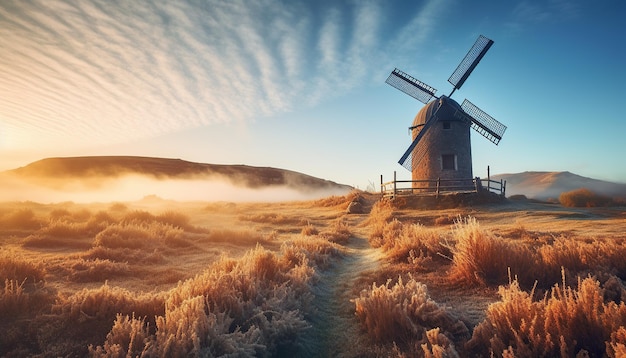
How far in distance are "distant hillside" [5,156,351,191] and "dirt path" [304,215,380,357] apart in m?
60.0

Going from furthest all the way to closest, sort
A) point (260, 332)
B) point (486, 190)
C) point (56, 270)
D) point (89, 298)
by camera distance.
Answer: point (486, 190), point (56, 270), point (89, 298), point (260, 332)

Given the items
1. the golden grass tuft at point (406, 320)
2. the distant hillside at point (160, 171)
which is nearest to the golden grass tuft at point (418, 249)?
the golden grass tuft at point (406, 320)

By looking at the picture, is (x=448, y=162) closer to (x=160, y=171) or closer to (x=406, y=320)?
(x=406, y=320)

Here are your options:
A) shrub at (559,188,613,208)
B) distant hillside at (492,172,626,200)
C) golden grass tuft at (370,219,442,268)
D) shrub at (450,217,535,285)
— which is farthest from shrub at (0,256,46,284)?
distant hillside at (492,172,626,200)

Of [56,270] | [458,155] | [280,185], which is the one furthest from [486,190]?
[280,185]

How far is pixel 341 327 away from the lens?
16.3 feet

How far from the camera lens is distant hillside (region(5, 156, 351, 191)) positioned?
5853 cm

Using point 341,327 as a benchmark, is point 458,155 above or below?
above

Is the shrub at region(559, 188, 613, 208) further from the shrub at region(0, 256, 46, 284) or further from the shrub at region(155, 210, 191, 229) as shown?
the shrub at region(0, 256, 46, 284)

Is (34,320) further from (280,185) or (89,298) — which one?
(280,185)

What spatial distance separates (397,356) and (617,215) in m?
22.5

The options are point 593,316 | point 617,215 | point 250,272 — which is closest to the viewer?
point 593,316

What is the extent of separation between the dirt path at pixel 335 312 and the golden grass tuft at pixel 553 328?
166cm

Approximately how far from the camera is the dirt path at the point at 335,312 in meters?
4.36
